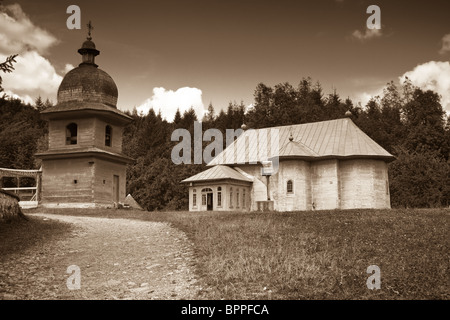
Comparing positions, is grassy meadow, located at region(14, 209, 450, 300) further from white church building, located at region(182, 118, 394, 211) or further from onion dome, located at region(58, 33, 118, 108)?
onion dome, located at region(58, 33, 118, 108)

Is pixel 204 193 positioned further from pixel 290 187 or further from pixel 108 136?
pixel 108 136

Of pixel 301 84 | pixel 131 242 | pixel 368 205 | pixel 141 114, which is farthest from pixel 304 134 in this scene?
pixel 141 114

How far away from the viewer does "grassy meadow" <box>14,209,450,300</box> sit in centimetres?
869

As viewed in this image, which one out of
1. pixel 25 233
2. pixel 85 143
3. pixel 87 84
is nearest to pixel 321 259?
pixel 25 233

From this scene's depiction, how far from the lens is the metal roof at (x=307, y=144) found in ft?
105

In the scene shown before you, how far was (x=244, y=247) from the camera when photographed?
12.0 metres

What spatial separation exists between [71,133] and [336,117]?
127ft

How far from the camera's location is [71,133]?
33.5m

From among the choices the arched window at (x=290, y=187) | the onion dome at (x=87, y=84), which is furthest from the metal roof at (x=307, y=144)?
the onion dome at (x=87, y=84)

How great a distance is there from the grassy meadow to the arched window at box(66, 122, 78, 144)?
19.0 m

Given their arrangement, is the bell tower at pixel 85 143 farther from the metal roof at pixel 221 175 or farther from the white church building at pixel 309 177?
the white church building at pixel 309 177

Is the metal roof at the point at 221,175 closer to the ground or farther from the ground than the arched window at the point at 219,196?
farther from the ground

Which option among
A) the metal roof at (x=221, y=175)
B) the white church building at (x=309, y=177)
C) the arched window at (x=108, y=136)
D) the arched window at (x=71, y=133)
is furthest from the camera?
the arched window at (x=108, y=136)

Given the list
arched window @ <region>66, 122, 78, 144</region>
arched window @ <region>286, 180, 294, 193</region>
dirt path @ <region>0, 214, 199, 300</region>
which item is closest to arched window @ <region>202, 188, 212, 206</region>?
arched window @ <region>286, 180, 294, 193</region>
